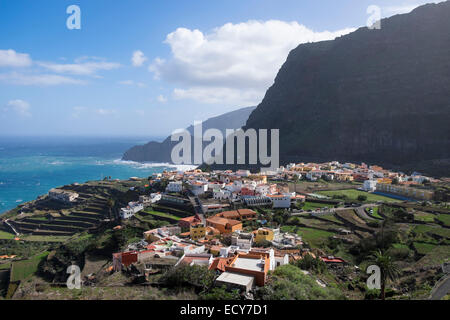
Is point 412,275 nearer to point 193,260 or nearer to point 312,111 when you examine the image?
point 193,260

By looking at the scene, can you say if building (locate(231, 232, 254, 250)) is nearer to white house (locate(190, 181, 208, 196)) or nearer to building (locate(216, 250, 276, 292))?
building (locate(216, 250, 276, 292))

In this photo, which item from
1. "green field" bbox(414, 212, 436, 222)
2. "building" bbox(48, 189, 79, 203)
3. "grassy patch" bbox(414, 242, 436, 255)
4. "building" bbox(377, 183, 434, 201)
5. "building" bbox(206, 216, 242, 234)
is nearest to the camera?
"grassy patch" bbox(414, 242, 436, 255)

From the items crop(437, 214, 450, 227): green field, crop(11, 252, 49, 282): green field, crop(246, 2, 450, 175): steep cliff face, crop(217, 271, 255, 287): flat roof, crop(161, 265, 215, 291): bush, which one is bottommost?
crop(11, 252, 49, 282): green field

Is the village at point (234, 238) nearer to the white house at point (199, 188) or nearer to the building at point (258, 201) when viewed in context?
the building at point (258, 201)

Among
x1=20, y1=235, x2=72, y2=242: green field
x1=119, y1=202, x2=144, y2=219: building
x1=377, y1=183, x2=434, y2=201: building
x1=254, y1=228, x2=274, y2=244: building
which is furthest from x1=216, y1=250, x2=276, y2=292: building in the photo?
x1=377, y1=183, x2=434, y2=201: building

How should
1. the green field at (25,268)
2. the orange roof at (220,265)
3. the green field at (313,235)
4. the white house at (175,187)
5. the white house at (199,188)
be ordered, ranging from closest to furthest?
the orange roof at (220,265), the green field at (313,235), the green field at (25,268), the white house at (199,188), the white house at (175,187)

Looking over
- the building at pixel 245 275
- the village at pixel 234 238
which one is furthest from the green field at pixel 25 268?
the building at pixel 245 275
